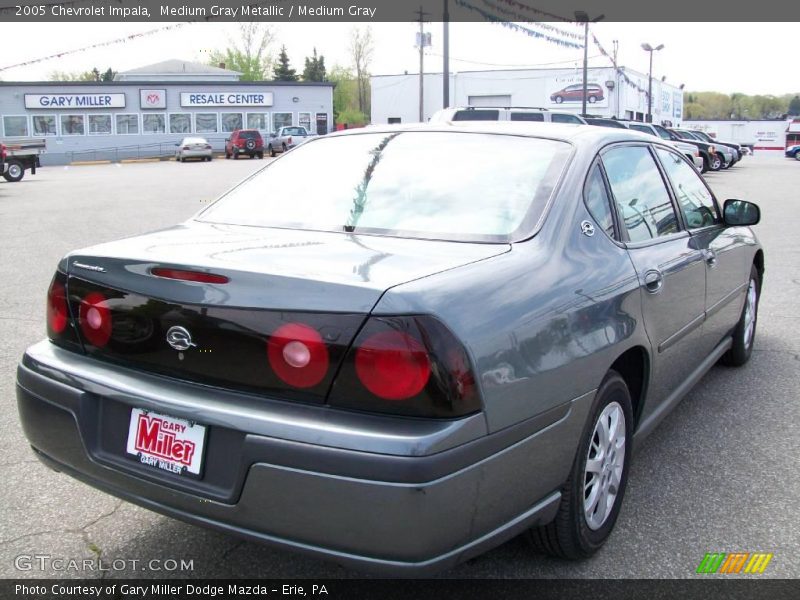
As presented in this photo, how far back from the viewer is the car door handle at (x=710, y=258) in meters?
3.89

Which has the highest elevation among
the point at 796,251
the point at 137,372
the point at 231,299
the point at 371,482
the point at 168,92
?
the point at 168,92

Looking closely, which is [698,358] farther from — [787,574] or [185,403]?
[185,403]

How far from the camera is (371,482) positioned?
2.03m

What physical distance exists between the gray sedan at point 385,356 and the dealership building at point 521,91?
5525cm

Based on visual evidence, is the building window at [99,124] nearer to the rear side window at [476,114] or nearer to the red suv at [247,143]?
the red suv at [247,143]

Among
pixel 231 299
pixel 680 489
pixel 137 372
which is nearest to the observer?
pixel 231 299

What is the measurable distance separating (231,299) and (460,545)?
95 centimetres

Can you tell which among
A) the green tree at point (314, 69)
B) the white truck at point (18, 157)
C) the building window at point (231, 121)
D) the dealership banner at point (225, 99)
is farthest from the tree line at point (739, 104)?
the white truck at point (18, 157)

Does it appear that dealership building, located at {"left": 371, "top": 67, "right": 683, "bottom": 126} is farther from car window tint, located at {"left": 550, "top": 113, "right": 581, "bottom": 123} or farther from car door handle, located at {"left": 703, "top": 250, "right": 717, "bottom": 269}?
car door handle, located at {"left": 703, "top": 250, "right": 717, "bottom": 269}

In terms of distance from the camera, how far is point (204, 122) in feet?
170

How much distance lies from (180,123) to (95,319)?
5170 centimetres

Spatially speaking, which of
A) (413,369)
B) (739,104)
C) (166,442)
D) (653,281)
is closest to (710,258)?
(653,281)

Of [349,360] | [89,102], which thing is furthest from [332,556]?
[89,102]

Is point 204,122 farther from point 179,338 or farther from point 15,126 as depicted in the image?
point 179,338
